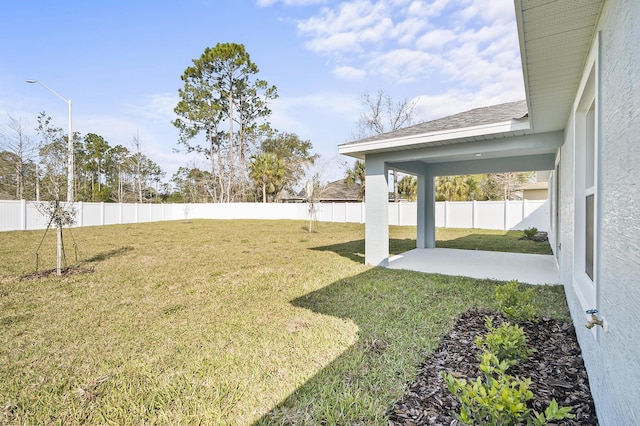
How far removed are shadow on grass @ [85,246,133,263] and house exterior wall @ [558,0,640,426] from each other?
10354 millimetres

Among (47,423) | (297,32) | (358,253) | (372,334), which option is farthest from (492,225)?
(47,423)

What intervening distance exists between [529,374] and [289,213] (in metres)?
25.1

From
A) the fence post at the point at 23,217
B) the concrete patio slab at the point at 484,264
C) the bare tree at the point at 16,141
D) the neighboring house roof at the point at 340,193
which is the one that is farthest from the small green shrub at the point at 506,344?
the neighboring house roof at the point at 340,193

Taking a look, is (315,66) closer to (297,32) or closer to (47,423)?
(297,32)

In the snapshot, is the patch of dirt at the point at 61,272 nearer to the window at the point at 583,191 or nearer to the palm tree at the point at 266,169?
the window at the point at 583,191

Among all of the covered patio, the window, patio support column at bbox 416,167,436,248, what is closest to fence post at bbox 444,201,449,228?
patio support column at bbox 416,167,436,248

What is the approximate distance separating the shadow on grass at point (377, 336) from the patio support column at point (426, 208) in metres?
4.12

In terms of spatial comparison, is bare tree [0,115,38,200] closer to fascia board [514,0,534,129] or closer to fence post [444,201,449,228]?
fascia board [514,0,534,129]

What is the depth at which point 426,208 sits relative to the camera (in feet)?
35.1

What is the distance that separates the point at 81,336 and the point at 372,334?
11.6ft

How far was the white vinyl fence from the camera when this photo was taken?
16.3 metres

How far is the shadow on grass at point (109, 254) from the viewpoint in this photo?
350 inches

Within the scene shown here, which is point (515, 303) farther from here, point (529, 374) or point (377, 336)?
point (377, 336)

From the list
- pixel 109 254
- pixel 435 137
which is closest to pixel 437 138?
pixel 435 137
